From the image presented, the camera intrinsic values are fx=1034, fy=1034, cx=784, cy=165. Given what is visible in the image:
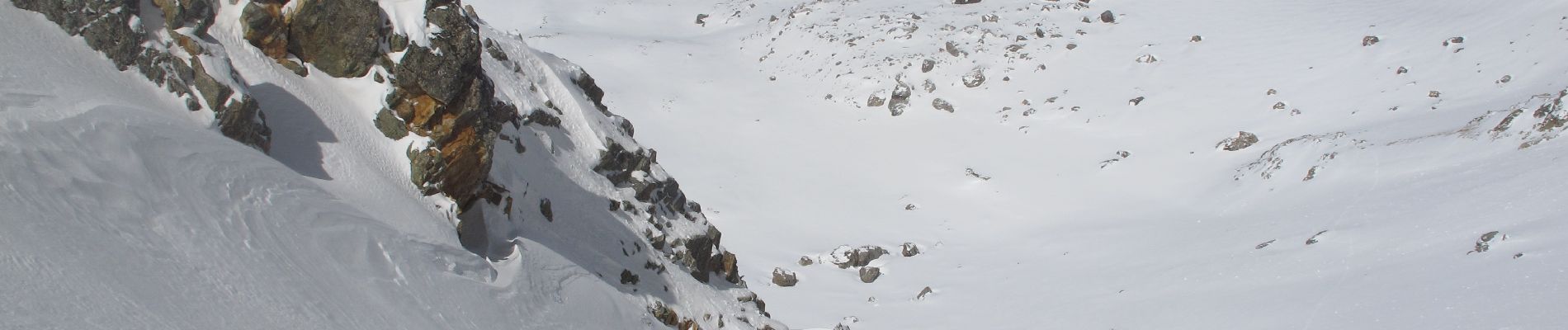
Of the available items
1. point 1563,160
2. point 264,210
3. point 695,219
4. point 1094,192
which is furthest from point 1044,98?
point 264,210

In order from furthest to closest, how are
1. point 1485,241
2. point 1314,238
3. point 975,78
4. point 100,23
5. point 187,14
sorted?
point 975,78 < point 1314,238 < point 1485,241 < point 187,14 < point 100,23

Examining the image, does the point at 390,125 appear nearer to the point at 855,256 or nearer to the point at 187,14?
the point at 187,14

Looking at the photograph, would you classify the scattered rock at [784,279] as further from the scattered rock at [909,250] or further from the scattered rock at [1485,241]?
the scattered rock at [1485,241]

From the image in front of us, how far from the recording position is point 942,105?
1443 inches

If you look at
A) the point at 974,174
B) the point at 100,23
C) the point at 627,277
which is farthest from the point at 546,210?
the point at 974,174

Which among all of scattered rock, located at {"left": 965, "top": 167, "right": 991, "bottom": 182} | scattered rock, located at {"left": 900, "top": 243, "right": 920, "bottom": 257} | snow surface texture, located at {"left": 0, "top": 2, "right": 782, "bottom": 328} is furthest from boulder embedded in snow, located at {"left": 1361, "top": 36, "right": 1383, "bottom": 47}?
snow surface texture, located at {"left": 0, "top": 2, "right": 782, "bottom": 328}

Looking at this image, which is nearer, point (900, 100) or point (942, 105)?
point (942, 105)

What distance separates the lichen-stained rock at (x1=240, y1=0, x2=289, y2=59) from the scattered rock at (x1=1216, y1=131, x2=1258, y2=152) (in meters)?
25.5

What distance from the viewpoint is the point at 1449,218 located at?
742 inches

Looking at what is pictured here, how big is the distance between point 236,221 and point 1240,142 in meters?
27.0

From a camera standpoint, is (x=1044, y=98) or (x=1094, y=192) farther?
(x=1044, y=98)

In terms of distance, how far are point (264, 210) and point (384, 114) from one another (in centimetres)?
258

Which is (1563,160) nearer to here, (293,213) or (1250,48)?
(1250,48)

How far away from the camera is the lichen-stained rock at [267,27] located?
1120 cm
